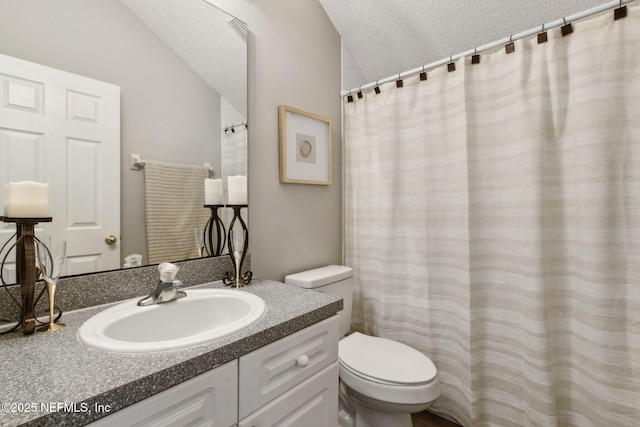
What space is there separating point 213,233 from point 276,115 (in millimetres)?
688

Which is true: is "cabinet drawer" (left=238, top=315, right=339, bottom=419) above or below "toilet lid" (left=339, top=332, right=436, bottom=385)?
above

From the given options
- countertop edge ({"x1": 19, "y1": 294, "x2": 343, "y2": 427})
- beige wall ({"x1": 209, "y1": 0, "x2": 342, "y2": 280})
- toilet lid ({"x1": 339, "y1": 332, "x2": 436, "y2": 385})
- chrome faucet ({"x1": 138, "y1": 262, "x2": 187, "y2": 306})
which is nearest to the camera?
countertop edge ({"x1": 19, "y1": 294, "x2": 343, "y2": 427})

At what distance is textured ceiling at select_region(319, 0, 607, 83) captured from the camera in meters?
1.45

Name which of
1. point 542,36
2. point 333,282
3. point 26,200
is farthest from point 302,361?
point 542,36

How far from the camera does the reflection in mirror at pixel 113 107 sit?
858 mm

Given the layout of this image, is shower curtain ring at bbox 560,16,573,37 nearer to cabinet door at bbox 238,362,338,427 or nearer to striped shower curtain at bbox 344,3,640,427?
striped shower curtain at bbox 344,3,640,427

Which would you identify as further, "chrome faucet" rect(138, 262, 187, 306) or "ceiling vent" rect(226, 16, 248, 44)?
"ceiling vent" rect(226, 16, 248, 44)

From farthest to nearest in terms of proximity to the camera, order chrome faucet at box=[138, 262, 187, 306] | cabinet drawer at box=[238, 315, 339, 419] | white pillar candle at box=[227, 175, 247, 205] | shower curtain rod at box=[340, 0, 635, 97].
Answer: white pillar candle at box=[227, 175, 247, 205]
shower curtain rod at box=[340, 0, 635, 97]
chrome faucet at box=[138, 262, 187, 306]
cabinet drawer at box=[238, 315, 339, 419]

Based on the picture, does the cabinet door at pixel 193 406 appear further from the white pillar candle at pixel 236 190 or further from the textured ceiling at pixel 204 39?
the textured ceiling at pixel 204 39

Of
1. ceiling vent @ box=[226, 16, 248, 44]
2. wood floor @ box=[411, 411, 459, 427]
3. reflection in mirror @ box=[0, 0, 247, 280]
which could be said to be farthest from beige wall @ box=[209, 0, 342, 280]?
wood floor @ box=[411, 411, 459, 427]

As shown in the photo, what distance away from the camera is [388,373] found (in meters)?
1.21

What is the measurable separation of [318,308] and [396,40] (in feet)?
5.54

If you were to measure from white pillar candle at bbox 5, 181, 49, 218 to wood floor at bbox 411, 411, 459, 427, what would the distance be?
6.05ft

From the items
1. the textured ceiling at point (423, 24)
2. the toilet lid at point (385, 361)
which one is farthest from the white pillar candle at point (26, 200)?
the textured ceiling at point (423, 24)
